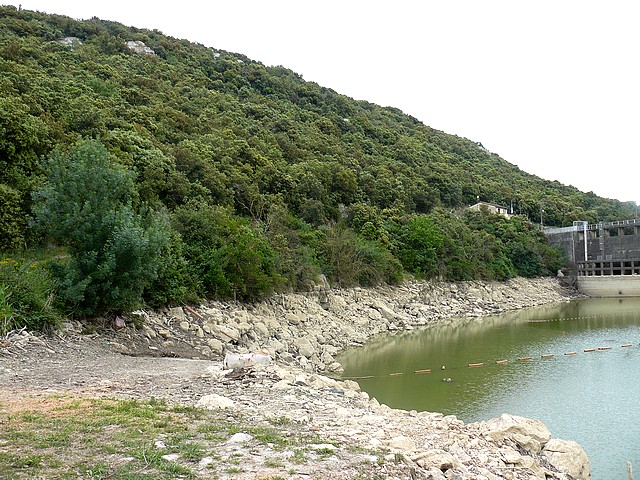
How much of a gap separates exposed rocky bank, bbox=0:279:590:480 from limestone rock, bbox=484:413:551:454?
0.07 ft

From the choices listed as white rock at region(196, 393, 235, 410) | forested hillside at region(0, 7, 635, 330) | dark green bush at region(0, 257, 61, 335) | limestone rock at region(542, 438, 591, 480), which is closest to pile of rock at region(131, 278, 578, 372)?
forested hillside at region(0, 7, 635, 330)

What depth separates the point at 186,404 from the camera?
29.6 feet

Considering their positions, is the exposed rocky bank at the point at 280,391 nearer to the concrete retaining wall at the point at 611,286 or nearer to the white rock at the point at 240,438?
the white rock at the point at 240,438

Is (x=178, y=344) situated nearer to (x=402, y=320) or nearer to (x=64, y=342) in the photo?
(x=64, y=342)

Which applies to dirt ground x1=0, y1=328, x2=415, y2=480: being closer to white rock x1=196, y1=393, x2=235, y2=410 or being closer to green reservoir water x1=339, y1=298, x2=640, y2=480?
white rock x1=196, y1=393, x2=235, y2=410

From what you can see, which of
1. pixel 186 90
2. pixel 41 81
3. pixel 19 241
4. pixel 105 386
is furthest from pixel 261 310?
pixel 186 90

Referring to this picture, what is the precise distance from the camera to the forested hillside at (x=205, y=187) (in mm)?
16797

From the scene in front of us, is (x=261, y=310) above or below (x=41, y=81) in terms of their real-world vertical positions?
below

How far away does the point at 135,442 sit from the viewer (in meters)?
6.46

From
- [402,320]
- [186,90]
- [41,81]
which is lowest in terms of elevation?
[402,320]

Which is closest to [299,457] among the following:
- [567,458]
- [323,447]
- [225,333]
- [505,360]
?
[323,447]

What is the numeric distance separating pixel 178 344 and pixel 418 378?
9.33 m

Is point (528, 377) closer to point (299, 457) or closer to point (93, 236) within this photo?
point (299, 457)

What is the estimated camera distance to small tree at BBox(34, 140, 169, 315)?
53.2ft
